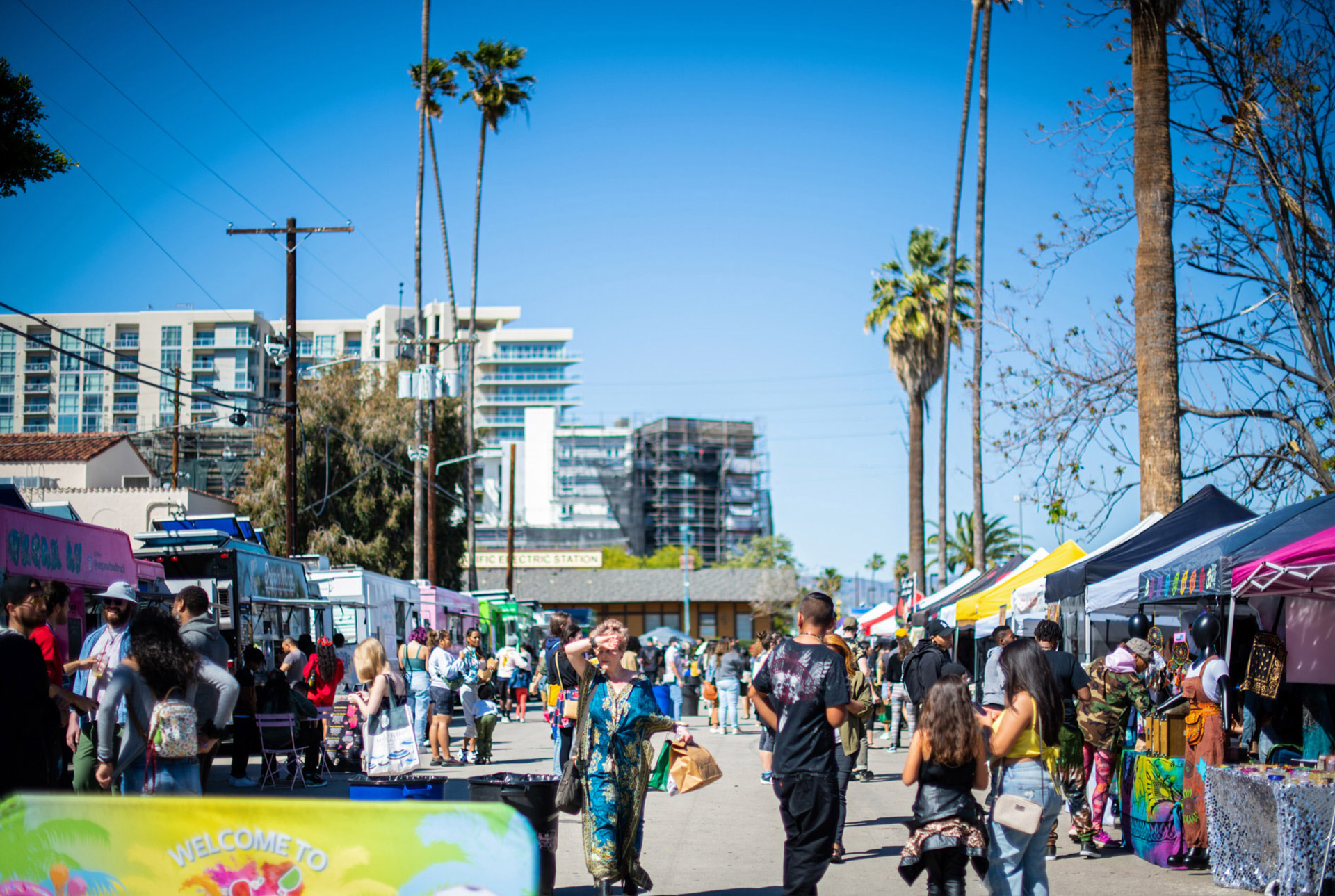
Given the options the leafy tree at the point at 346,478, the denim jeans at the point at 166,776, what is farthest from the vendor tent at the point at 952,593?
the leafy tree at the point at 346,478

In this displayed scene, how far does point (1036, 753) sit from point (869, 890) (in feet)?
7.82

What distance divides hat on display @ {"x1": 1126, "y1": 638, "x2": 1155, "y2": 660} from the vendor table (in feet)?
4.99

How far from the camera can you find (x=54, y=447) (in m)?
41.4

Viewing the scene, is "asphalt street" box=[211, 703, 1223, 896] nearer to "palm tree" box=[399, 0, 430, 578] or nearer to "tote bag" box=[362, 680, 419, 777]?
"tote bag" box=[362, 680, 419, 777]

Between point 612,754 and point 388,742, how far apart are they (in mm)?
3114

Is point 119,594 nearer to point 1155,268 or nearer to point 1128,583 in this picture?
point 1128,583

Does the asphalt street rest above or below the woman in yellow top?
below

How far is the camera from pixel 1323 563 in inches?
312

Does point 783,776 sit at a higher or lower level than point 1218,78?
lower

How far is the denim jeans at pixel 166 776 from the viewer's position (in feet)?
20.3

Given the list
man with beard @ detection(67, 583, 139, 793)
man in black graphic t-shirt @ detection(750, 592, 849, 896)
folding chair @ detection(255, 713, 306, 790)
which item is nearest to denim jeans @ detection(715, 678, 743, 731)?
folding chair @ detection(255, 713, 306, 790)

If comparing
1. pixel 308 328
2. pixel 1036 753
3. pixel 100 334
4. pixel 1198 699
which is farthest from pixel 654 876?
pixel 308 328

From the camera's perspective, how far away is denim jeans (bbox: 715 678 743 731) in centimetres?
2294

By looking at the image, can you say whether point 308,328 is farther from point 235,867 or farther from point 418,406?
point 235,867
